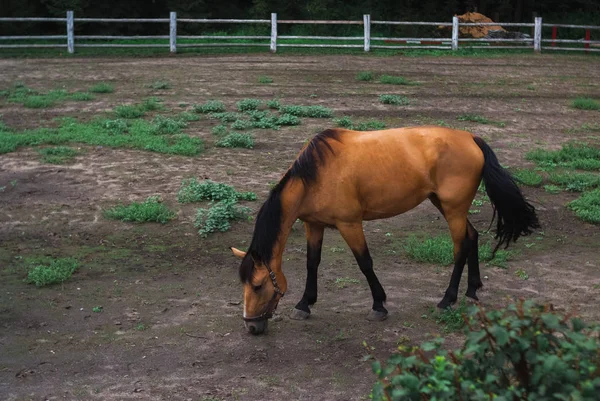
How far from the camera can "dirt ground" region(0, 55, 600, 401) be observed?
5512 millimetres

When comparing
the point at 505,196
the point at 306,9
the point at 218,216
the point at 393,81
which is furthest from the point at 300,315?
the point at 306,9

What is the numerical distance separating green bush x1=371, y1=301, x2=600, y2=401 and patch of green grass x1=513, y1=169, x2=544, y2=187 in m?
7.18

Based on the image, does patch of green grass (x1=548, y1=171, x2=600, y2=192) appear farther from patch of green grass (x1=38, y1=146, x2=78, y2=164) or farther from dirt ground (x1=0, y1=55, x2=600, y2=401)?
patch of green grass (x1=38, y1=146, x2=78, y2=164)

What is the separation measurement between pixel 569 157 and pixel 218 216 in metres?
5.72

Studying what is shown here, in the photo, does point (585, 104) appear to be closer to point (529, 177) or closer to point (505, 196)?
point (529, 177)

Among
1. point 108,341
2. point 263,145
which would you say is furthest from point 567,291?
point 263,145

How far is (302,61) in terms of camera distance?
66.0 ft

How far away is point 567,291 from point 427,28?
69.1ft

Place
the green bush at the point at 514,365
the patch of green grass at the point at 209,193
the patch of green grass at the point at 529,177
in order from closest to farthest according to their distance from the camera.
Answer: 1. the green bush at the point at 514,365
2. the patch of green grass at the point at 209,193
3. the patch of green grass at the point at 529,177

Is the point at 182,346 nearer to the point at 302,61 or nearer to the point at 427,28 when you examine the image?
the point at 302,61

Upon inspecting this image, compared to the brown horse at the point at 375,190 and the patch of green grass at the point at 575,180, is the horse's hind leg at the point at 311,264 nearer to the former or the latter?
the brown horse at the point at 375,190

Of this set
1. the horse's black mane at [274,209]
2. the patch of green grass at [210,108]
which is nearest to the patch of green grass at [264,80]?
the patch of green grass at [210,108]

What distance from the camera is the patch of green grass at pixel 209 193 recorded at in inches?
366

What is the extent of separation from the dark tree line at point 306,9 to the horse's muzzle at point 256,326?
2105cm
